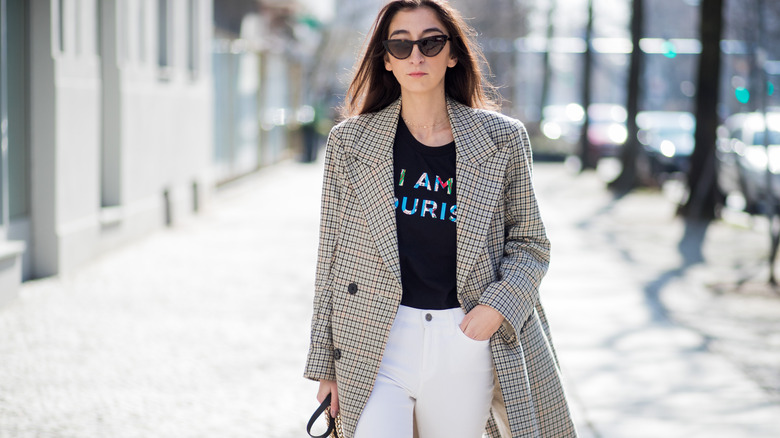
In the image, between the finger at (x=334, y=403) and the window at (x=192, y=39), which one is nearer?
the finger at (x=334, y=403)

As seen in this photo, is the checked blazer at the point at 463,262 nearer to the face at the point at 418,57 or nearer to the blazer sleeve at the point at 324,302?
the blazer sleeve at the point at 324,302

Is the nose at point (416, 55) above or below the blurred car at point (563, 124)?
above

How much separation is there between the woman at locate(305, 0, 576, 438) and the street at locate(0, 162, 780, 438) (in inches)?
85.7

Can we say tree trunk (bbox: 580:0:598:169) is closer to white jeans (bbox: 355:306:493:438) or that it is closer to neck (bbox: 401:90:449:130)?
neck (bbox: 401:90:449:130)

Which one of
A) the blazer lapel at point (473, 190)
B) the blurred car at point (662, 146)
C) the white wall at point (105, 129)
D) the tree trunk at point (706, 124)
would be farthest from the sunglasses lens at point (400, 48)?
the blurred car at point (662, 146)

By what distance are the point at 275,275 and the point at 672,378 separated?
4.91 m

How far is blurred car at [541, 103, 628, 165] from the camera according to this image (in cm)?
3492

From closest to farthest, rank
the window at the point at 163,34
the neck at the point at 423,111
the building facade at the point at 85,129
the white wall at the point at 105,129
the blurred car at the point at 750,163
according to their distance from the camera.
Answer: the neck at the point at 423,111
the building facade at the point at 85,129
the white wall at the point at 105,129
the window at the point at 163,34
the blurred car at the point at 750,163

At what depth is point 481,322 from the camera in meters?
2.90

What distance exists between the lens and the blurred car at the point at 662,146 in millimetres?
24406


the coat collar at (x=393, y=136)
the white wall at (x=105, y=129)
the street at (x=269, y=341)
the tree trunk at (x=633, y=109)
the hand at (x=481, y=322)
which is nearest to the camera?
the hand at (x=481, y=322)

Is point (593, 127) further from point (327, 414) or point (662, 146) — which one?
point (327, 414)

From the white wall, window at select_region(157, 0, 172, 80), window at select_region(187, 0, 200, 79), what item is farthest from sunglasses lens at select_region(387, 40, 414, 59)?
window at select_region(187, 0, 200, 79)

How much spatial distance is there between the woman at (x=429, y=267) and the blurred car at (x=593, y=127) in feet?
86.5
